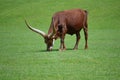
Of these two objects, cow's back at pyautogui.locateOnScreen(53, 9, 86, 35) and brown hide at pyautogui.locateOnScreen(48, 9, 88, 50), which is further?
cow's back at pyautogui.locateOnScreen(53, 9, 86, 35)

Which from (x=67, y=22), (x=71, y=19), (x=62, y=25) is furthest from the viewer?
(x=71, y=19)

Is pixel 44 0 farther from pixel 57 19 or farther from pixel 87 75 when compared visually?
pixel 87 75

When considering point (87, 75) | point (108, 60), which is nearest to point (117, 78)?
point (87, 75)

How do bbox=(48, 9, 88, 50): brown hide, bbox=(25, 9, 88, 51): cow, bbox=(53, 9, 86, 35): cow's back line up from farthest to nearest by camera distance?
bbox=(53, 9, 86, 35): cow's back < bbox=(48, 9, 88, 50): brown hide < bbox=(25, 9, 88, 51): cow

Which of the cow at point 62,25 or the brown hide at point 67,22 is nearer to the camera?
the cow at point 62,25

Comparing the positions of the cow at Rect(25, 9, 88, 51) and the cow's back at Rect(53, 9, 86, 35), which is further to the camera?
the cow's back at Rect(53, 9, 86, 35)

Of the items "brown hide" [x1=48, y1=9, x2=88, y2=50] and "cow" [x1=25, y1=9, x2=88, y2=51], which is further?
"brown hide" [x1=48, y1=9, x2=88, y2=50]

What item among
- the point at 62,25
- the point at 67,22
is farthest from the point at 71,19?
the point at 62,25

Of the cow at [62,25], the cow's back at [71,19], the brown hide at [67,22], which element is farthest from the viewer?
the cow's back at [71,19]

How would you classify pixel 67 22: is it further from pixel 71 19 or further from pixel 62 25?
pixel 62 25

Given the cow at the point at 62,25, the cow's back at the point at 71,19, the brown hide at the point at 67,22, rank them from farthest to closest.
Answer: the cow's back at the point at 71,19, the brown hide at the point at 67,22, the cow at the point at 62,25

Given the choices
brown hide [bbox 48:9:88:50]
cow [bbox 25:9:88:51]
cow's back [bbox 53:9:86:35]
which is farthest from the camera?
cow's back [bbox 53:9:86:35]

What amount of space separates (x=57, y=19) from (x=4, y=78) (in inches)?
307

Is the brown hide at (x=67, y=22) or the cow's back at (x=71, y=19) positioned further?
the cow's back at (x=71, y=19)
